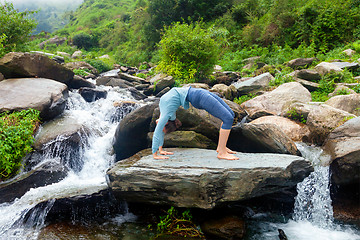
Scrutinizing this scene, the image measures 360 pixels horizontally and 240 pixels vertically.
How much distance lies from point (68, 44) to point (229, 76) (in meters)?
32.7

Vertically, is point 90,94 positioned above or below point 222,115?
below

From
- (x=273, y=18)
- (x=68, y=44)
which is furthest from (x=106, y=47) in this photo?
(x=273, y=18)

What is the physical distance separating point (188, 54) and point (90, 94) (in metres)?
4.62

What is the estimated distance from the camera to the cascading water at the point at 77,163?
4.63 m

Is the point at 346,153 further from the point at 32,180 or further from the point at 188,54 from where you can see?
the point at 188,54

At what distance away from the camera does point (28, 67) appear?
28.3 ft

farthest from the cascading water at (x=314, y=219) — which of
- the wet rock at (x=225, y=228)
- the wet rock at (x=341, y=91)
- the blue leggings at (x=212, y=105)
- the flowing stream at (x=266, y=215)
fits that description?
the wet rock at (x=341, y=91)

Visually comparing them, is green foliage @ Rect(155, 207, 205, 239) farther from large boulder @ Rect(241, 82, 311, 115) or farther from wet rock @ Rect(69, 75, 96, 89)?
wet rock @ Rect(69, 75, 96, 89)

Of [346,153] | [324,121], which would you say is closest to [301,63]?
[324,121]

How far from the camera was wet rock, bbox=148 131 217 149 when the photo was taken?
5609mm

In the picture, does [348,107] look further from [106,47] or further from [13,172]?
[106,47]

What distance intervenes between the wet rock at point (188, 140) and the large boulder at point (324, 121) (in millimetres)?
2673

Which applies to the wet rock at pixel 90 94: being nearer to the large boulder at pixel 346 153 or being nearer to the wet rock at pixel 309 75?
the wet rock at pixel 309 75

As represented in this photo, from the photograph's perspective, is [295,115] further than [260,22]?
No
